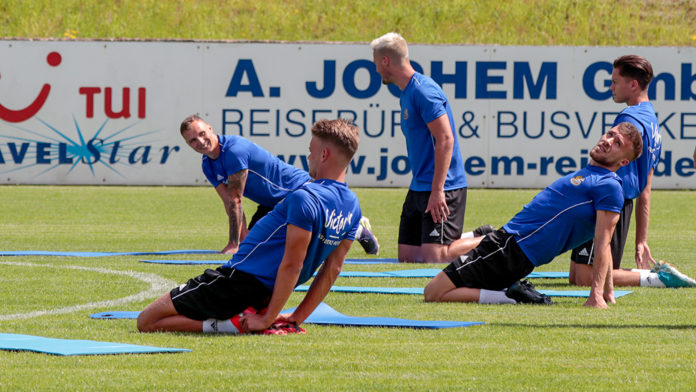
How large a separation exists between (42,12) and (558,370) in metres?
21.4

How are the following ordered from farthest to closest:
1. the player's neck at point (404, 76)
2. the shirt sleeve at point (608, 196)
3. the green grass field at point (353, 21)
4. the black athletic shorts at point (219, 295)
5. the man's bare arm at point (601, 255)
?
the green grass field at point (353, 21), the player's neck at point (404, 76), the shirt sleeve at point (608, 196), the man's bare arm at point (601, 255), the black athletic shorts at point (219, 295)

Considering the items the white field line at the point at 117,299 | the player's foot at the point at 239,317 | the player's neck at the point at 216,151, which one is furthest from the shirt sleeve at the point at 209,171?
the player's foot at the point at 239,317

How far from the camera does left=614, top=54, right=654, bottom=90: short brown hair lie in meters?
8.03

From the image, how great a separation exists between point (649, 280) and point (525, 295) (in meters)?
1.41

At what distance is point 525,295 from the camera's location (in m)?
7.04

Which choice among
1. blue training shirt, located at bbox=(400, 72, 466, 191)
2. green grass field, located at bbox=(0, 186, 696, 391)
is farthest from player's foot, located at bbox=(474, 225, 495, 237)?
green grass field, located at bbox=(0, 186, 696, 391)

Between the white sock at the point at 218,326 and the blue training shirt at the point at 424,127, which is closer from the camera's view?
the white sock at the point at 218,326

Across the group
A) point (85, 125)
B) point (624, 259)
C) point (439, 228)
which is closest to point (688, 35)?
point (85, 125)

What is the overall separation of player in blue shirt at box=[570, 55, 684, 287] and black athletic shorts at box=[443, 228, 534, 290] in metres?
1.10

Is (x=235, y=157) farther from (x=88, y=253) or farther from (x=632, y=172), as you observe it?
(x=632, y=172)

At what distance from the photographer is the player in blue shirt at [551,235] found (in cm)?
677

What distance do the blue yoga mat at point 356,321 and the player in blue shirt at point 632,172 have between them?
229cm

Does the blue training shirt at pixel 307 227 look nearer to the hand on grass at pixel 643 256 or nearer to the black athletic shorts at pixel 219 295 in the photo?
the black athletic shorts at pixel 219 295

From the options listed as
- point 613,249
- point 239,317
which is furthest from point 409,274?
point 239,317
